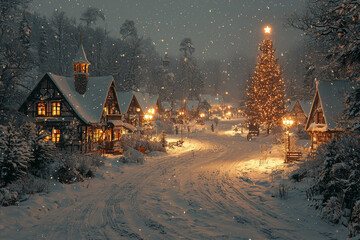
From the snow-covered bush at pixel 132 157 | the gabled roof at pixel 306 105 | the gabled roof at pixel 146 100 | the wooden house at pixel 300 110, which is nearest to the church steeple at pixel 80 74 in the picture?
the snow-covered bush at pixel 132 157

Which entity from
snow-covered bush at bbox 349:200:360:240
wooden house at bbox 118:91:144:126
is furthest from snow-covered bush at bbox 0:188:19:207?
wooden house at bbox 118:91:144:126

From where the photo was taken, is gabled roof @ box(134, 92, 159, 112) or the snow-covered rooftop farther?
gabled roof @ box(134, 92, 159, 112)

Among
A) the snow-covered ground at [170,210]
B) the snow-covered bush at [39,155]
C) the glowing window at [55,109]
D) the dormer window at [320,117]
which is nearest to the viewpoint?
the snow-covered ground at [170,210]

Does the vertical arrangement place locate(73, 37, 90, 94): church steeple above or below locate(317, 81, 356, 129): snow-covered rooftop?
above

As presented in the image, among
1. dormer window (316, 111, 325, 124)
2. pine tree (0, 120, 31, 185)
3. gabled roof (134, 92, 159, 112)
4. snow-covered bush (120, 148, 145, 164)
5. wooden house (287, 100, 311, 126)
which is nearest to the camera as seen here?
pine tree (0, 120, 31, 185)

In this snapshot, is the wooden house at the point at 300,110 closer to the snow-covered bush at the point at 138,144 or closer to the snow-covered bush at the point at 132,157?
the snow-covered bush at the point at 138,144

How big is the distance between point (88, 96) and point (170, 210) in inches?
788

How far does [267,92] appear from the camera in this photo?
125 ft

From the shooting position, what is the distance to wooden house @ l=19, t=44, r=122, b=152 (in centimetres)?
2328

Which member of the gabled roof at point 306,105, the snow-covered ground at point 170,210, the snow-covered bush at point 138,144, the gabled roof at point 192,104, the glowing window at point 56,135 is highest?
the gabled roof at point 192,104

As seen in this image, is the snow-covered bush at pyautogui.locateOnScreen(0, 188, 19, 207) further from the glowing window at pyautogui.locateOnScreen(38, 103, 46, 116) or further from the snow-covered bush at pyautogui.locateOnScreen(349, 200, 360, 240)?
the glowing window at pyautogui.locateOnScreen(38, 103, 46, 116)

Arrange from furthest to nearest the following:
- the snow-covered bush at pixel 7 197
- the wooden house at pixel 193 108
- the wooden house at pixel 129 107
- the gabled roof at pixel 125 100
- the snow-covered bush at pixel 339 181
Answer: the wooden house at pixel 193 108
the wooden house at pixel 129 107
the gabled roof at pixel 125 100
the snow-covered bush at pixel 7 197
the snow-covered bush at pixel 339 181

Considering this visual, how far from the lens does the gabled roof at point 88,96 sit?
924 inches

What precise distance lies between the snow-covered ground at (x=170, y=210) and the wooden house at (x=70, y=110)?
9.11m
